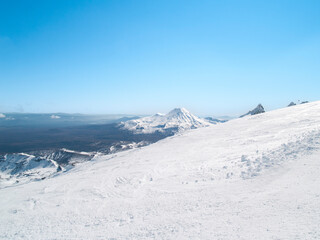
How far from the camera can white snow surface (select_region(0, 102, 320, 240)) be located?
21.2 ft

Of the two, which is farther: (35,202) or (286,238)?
(35,202)

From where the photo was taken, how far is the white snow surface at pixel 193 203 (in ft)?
21.2

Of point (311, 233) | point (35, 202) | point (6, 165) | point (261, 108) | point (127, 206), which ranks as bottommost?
point (6, 165)

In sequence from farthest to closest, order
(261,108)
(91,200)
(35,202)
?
1. (261,108)
2. (35,202)
3. (91,200)

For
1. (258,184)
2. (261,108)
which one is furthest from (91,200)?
(261,108)

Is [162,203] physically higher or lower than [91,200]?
higher

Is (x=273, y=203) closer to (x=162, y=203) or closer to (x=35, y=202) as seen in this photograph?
(x=162, y=203)

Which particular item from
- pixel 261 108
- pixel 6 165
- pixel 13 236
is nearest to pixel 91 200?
pixel 13 236

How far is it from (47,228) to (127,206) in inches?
156

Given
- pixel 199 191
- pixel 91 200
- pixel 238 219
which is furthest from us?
pixel 91 200

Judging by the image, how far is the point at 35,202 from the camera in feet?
39.2

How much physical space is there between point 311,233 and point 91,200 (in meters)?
10.9

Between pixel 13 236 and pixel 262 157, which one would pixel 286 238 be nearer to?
pixel 262 157

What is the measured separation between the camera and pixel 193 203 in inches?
337
